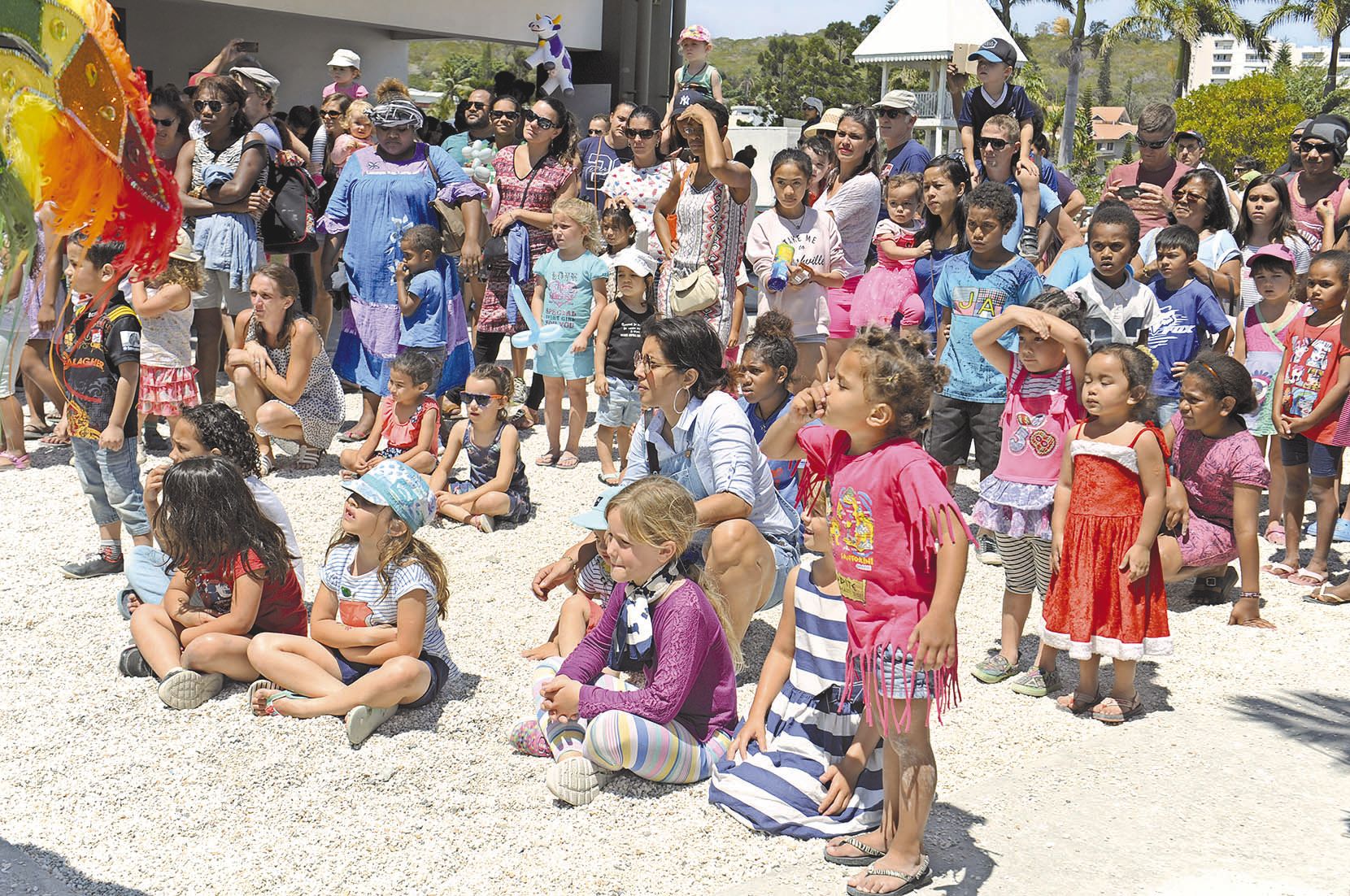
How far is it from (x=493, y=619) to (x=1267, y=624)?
3306mm

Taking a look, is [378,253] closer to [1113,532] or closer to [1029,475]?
[1029,475]

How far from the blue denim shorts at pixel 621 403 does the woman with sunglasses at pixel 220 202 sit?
8.58 ft

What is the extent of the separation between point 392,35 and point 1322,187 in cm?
1322

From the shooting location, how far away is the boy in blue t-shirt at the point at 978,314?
5.71m

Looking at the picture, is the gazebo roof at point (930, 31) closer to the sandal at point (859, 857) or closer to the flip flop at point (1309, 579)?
the flip flop at point (1309, 579)

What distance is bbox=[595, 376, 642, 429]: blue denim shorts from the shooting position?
6.96 m

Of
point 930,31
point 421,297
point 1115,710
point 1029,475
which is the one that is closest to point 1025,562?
point 1029,475

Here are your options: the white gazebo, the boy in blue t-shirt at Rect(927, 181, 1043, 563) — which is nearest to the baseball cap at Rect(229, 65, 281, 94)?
the boy in blue t-shirt at Rect(927, 181, 1043, 563)

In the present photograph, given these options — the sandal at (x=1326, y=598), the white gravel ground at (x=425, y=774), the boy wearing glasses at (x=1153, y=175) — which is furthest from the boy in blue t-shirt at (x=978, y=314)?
the boy wearing glasses at (x=1153, y=175)

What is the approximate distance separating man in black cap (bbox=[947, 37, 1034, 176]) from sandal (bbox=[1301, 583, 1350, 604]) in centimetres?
343

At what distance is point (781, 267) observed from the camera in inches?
272

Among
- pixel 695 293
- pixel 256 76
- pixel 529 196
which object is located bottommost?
pixel 695 293

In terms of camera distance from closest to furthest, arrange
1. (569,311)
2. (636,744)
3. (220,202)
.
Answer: (636,744), (569,311), (220,202)

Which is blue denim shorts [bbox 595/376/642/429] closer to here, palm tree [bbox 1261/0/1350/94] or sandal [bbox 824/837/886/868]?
sandal [bbox 824/837/886/868]
